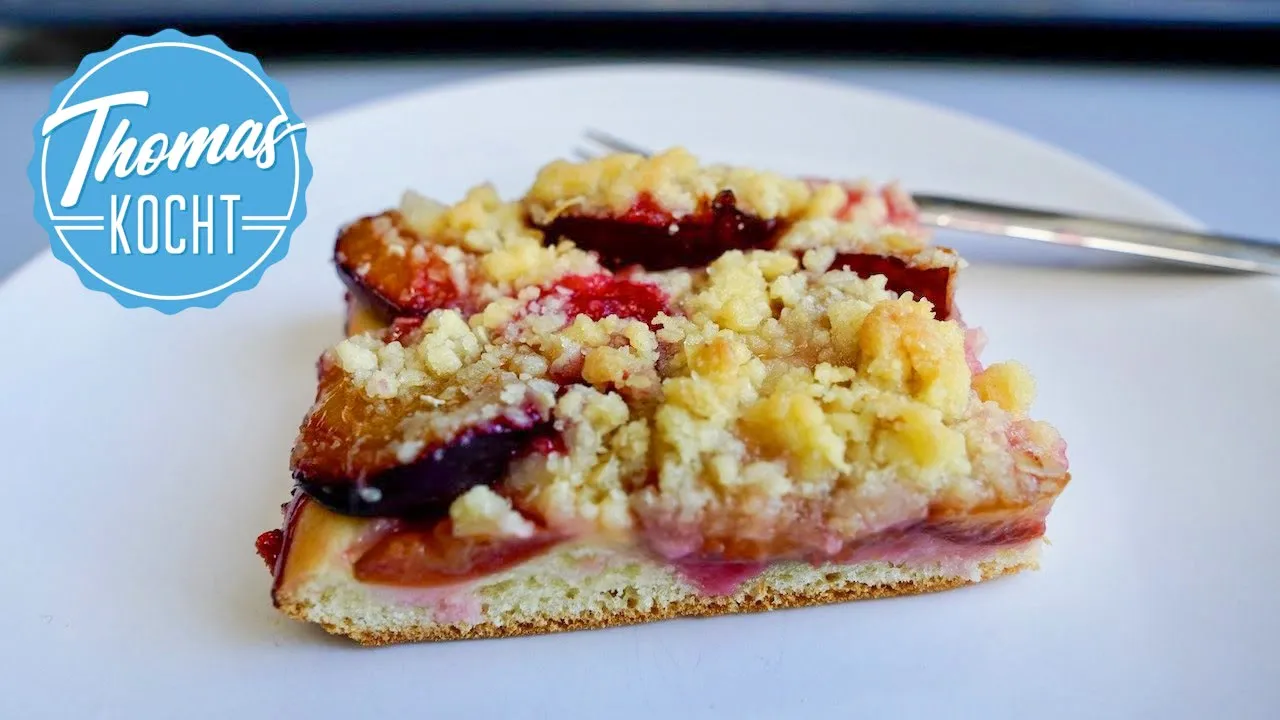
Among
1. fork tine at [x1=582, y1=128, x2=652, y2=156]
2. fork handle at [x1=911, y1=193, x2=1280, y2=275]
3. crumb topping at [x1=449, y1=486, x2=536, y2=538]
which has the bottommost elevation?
crumb topping at [x1=449, y1=486, x2=536, y2=538]

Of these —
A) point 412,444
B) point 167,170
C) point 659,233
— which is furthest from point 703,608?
point 167,170

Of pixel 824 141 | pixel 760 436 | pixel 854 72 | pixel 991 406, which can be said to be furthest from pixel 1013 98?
pixel 760 436

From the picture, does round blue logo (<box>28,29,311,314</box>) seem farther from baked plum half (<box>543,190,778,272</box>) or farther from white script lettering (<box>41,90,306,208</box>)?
baked plum half (<box>543,190,778,272</box>)

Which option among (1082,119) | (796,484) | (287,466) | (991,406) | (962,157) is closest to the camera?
(796,484)

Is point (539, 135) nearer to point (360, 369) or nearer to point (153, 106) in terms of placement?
point (153, 106)

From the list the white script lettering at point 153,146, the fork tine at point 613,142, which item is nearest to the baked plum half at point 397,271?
the white script lettering at point 153,146

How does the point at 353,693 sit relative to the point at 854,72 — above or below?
below

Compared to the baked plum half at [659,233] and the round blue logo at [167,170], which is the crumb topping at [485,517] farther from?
the round blue logo at [167,170]

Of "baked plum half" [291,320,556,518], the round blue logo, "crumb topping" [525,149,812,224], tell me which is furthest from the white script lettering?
"baked plum half" [291,320,556,518]
